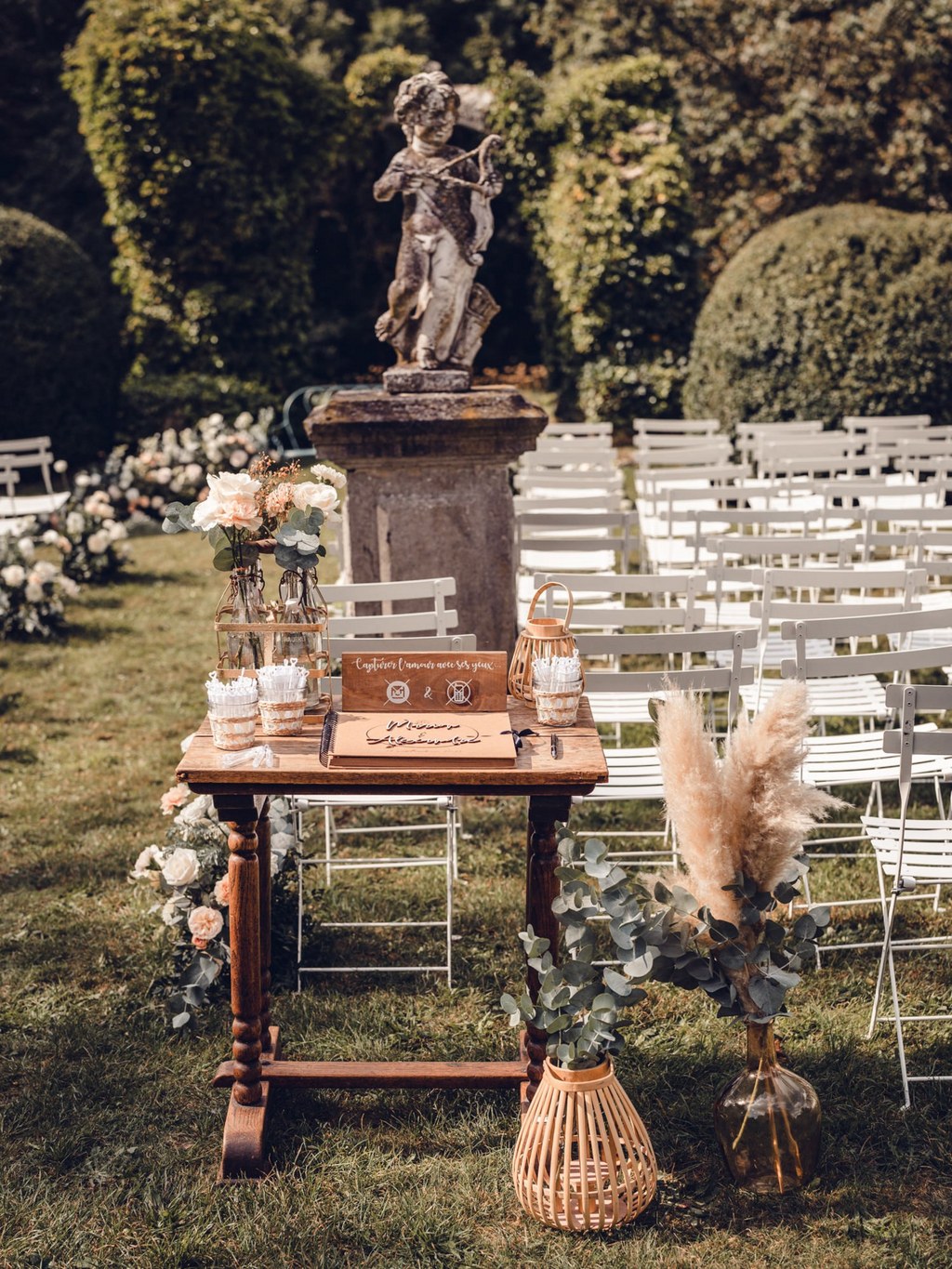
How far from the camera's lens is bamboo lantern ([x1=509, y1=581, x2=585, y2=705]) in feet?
10.6

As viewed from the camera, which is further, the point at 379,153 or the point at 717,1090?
the point at 379,153

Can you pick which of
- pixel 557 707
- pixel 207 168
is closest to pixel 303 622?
pixel 557 707

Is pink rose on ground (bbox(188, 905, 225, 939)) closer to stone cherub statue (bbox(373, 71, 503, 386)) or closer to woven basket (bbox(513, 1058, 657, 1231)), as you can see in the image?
woven basket (bbox(513, 1058, 657, 1231))

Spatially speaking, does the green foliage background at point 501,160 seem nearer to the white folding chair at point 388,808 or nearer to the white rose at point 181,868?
the white folding chair at point 388,808

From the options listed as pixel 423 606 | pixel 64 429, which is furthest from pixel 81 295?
pixel 423 606

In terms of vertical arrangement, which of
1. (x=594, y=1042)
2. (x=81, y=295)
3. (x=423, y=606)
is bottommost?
(x=594, y=1042)

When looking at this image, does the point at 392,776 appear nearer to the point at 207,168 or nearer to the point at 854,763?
the point at 854,763

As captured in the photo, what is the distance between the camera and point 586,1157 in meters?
2.79

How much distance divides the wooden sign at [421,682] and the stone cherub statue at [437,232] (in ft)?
9.00

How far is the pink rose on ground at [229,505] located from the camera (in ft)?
10.2

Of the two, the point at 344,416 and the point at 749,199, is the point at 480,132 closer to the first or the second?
the point at 749,199

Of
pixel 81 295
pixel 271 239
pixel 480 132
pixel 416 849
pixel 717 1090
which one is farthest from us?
pixel 480 132

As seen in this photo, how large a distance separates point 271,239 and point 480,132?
3679 millimetres

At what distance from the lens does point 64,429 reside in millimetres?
12984
